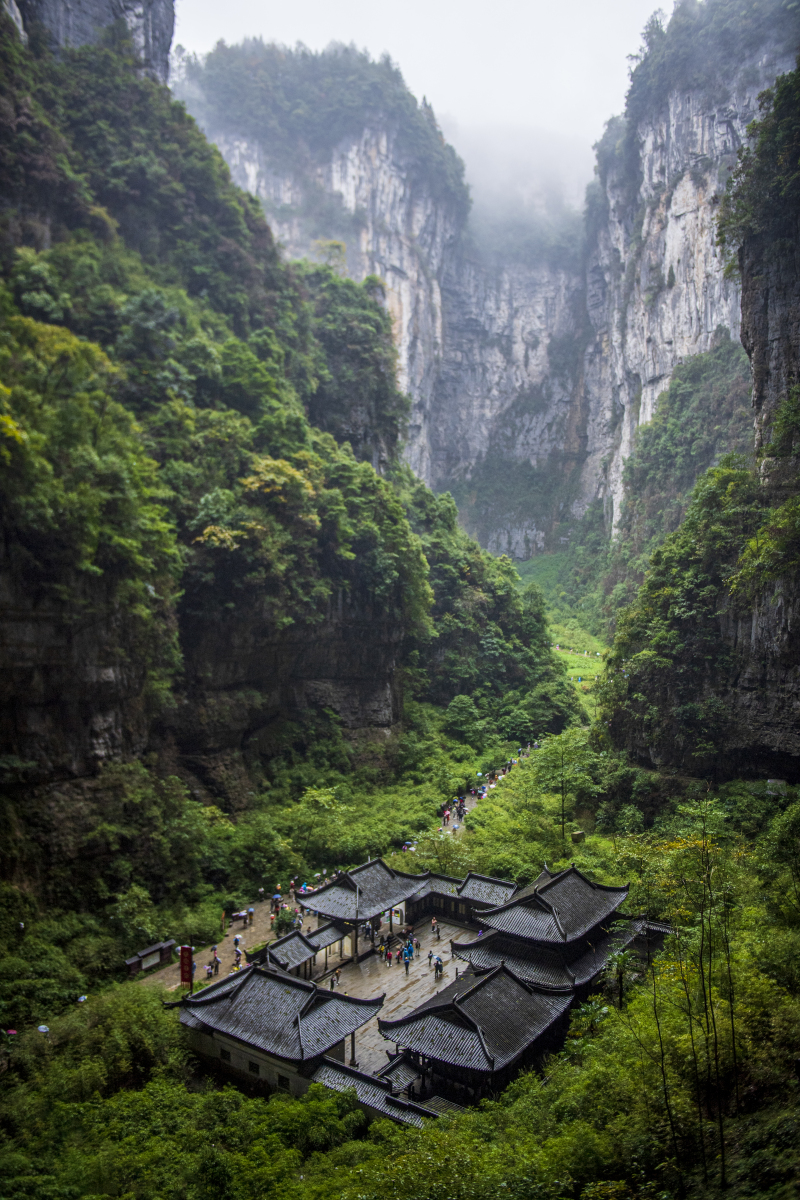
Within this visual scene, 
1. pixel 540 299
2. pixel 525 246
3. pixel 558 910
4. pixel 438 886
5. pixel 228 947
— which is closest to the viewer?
pixel 558 910

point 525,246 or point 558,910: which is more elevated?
point 525,246

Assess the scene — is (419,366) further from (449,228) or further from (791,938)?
(791,938)

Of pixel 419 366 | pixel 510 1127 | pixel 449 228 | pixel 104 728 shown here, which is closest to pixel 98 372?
pixel 104 728

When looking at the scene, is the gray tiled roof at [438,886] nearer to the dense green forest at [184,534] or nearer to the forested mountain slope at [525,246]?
the dense green forest at [184,534]

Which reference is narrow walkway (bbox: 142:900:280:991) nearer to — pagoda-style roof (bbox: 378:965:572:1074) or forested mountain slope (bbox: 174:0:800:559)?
pagoda-style roof (bbox: 378:965:572:1074)

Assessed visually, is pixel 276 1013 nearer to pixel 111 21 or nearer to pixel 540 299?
pixel 111 21

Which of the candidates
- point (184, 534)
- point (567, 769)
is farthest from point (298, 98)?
point (567, 769)

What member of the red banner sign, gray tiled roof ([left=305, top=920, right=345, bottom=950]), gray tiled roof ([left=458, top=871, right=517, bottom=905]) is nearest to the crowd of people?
gray tiled roof ([left=305, top=920, right=345, bottom=950])
